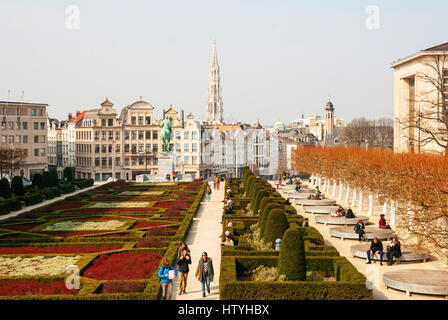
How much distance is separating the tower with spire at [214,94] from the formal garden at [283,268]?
15744 centimetres

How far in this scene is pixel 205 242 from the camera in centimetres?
3266

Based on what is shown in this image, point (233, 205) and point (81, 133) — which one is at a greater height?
point (81, 133)

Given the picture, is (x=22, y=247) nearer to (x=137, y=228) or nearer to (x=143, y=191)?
(x=137, y=228)

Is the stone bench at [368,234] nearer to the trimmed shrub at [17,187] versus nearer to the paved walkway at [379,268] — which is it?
the paved walkway at [379,268]

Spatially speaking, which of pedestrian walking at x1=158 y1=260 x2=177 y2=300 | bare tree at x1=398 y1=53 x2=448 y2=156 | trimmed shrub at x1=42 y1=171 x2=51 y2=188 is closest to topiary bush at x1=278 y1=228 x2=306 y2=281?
pedestrian walking at x1=158 y1=260 x2=177 y2=300

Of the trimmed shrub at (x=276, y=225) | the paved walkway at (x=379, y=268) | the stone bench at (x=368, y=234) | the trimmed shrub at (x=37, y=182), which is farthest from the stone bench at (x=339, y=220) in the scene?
the trimmed shrub at (x=37, y=182)

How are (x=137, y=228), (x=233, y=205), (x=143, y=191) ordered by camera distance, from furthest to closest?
1. (x=143, y=191)
2. (x=233, y=205)
3. (x=137, y=228)

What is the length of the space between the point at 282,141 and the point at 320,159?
77970mm

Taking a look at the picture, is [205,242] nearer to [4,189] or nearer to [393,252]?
[393,252]

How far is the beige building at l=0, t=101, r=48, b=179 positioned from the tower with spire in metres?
96.4

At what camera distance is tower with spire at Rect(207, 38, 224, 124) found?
191 m
